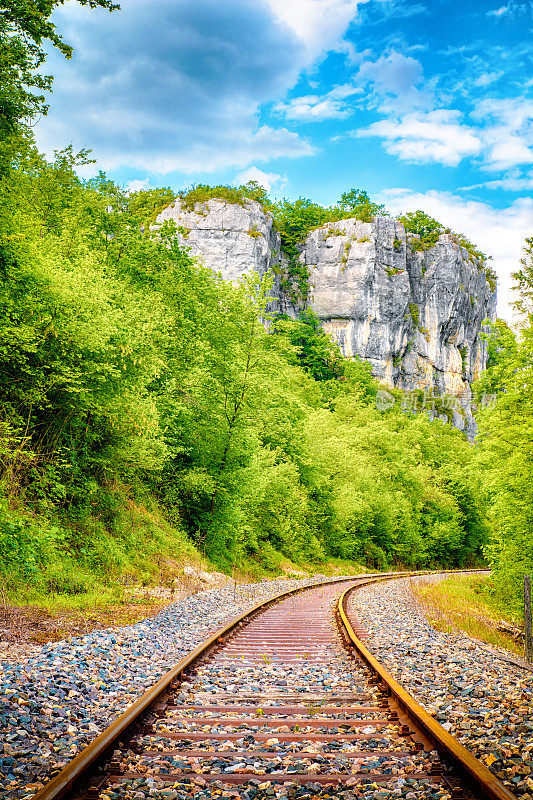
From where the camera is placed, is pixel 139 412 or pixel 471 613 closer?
pixel 139 412

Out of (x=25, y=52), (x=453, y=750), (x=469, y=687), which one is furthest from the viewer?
(x=25, y=52)

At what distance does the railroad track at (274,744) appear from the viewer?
3309 millimetres

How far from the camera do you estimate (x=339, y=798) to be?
3.24m

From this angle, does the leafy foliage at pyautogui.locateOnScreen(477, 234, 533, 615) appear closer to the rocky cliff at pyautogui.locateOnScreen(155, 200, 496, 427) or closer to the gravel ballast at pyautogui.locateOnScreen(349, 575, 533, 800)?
the gravel ballast at pyautogui.locateOnScreen(349, 575, 533, 800)

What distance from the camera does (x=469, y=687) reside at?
5875 millimetres

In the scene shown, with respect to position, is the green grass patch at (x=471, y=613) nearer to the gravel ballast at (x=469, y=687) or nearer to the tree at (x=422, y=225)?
the gravel ballast at (x=469, y=687)

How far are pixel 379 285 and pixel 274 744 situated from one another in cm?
7919

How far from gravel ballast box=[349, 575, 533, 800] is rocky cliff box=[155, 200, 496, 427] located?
61.9 metres

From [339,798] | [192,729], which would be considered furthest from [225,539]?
[339,798]

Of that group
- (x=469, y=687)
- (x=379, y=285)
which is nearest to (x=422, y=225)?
(x=379, y=285)

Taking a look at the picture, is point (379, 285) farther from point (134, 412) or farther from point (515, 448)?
point (134, 412)

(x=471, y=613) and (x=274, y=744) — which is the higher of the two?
(x=274, y=744)

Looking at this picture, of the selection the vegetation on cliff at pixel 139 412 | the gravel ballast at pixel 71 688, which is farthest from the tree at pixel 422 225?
the gravel ballast at pixel 71 688

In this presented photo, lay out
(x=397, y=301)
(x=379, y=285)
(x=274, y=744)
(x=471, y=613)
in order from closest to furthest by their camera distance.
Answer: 1. (x=274, y=744)
2. (x=471, y=613)
3. (x=379, y=285)
4. (x=397, y=301)
